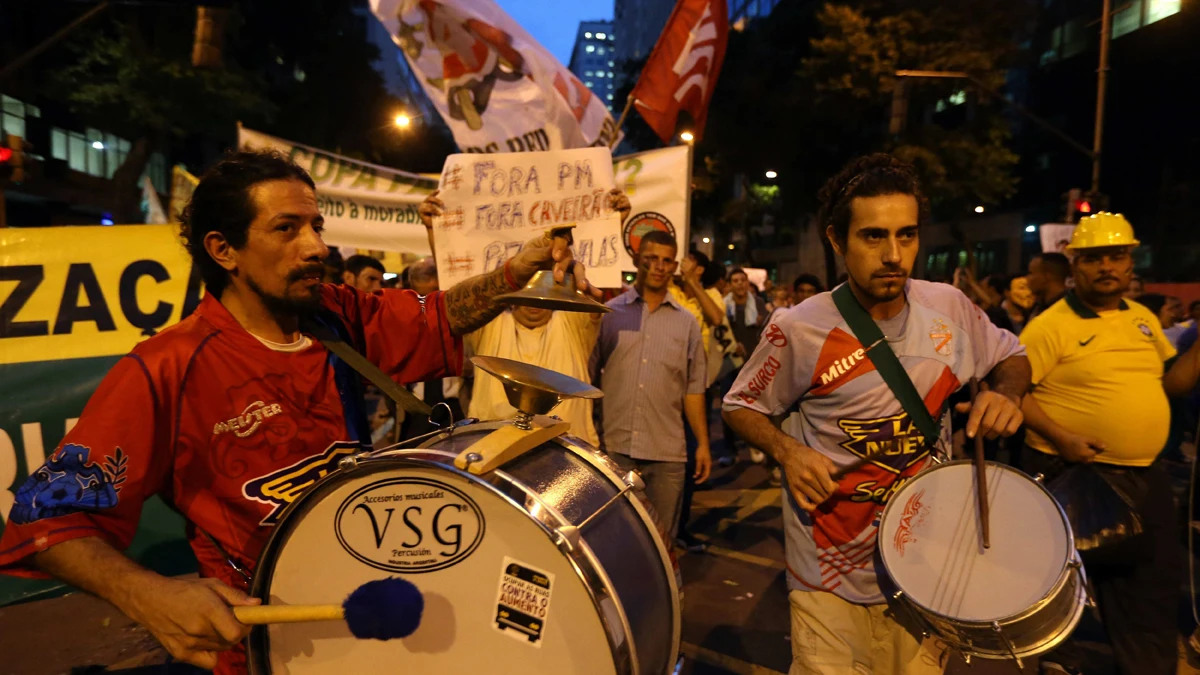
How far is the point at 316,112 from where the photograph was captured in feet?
82.2

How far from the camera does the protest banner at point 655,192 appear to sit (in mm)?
5832

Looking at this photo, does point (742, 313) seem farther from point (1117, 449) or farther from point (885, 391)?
point (885, 391)

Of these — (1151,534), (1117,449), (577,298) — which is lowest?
(1151,534)

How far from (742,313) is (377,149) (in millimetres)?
21545

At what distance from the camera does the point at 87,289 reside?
447 cm

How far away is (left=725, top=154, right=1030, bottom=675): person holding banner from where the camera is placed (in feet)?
8.16

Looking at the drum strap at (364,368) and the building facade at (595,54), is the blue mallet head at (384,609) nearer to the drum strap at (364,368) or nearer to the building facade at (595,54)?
the drum strap at (364,368)

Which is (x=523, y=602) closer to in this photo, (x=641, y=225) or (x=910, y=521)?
(x=910, y=521)

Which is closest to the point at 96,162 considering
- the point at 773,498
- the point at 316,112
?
the point at 316,112

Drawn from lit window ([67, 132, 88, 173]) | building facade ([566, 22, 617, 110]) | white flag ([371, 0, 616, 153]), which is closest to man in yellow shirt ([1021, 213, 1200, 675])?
white flag ([371, 0, 616, 153])

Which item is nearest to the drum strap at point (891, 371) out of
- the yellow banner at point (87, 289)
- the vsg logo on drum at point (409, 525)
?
the vsg logo on drum at point (409, 525)

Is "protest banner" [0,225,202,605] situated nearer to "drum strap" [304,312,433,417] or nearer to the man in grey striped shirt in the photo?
the man in grey striped shirt

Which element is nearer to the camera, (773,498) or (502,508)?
(502,508)

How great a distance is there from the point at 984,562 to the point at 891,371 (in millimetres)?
633
